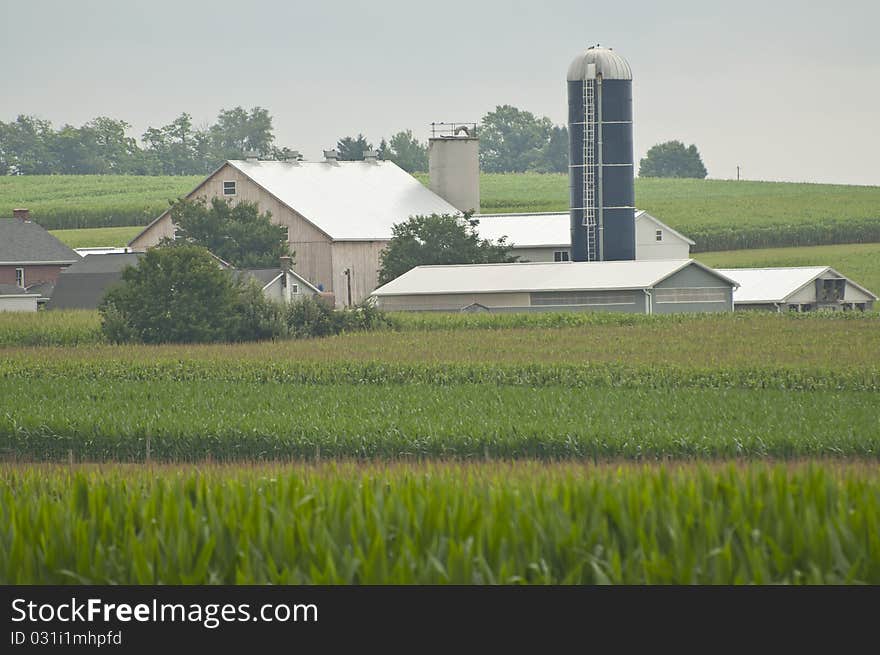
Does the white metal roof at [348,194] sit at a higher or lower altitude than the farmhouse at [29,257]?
higher

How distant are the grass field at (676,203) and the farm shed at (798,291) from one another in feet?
107

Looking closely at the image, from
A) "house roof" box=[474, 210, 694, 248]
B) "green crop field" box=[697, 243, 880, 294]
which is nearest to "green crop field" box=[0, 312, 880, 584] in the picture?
"house roof" box=[474, 210, 694, 248]

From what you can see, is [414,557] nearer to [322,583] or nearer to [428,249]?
[322,583]

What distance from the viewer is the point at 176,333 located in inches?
1998

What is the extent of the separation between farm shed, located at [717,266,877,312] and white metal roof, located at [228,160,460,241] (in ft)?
59.3

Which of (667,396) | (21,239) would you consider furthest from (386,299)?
(667,396)

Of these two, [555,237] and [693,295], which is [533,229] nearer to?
[555,237]

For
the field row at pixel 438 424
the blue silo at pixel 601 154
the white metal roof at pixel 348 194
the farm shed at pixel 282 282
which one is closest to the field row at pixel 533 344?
the field row at pixel 438 424

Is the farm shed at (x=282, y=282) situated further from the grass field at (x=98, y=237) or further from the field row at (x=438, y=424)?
the grass field at (x=98, y=237)

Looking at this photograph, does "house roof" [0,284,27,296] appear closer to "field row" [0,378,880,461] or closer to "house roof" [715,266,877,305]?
"house roof" [715,266,877,305]

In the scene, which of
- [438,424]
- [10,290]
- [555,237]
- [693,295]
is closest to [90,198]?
[10,290]

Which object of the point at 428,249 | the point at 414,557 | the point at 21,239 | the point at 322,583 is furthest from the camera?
the point at 21,239

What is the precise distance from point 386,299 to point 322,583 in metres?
53.9

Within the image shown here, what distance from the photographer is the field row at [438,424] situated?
24953 mm
